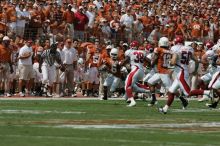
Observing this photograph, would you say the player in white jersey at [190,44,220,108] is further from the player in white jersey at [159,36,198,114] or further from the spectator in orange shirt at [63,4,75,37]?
the spectator in orange shirt at [63,4,75,37]

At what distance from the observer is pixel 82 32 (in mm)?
29438

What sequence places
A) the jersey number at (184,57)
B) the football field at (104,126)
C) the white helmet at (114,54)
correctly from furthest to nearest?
the white helmet at (114,54) < the jersey number at (184,57) < the football field at (104,126)

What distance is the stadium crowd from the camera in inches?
1015

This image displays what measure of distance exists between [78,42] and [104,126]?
15163mm

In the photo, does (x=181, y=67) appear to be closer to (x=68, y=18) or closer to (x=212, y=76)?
(x=212, y=76)

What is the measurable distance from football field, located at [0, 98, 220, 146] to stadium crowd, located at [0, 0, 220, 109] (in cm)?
386

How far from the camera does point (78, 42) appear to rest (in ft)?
95.0

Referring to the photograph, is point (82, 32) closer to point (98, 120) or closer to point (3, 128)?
point (98, 120)

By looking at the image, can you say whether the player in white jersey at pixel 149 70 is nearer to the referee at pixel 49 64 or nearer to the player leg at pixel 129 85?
the player leg at pixel 129 85

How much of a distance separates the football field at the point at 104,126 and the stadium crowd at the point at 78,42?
3.86m

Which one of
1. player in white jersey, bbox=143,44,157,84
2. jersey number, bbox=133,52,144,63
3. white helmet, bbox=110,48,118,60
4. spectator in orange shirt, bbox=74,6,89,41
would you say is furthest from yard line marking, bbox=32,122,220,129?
spectator in orange shirt, bbox=74,6,89,41

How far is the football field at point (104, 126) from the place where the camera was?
11.4 metres

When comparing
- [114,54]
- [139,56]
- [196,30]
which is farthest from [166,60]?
[196,30]

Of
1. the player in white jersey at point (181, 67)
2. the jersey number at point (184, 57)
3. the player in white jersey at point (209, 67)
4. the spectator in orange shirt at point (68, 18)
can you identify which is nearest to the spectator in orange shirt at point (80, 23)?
the spectator in orange shirt at point (68, 18)
